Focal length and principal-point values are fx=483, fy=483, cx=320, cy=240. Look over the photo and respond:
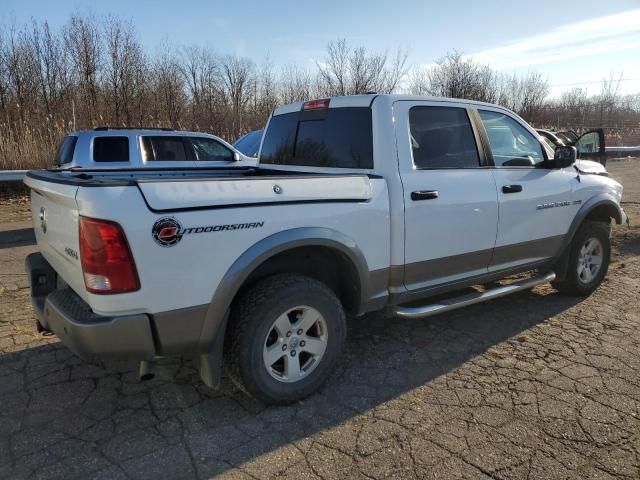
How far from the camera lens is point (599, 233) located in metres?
5.02

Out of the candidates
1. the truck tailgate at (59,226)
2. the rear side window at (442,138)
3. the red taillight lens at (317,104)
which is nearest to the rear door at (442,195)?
the rear side window at (442,138)

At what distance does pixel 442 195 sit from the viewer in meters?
3.60

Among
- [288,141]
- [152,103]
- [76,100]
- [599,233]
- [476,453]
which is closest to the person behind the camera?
[476,453]

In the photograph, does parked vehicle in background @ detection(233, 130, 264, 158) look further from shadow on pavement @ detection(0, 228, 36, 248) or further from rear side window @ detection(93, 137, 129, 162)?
shadow on pavement @ detection(0, 228, 36, 248)

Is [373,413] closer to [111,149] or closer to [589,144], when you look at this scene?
[589,144]

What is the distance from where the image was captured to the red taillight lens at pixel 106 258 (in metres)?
2.32

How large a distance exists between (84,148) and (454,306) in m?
6.94

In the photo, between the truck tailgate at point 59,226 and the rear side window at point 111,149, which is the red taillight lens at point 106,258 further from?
the rear side window at point 111,149

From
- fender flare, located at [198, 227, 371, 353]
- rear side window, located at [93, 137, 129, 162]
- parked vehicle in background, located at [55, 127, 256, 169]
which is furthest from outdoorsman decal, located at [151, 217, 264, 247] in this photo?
rear side window, located at [93, 137, 129, 162]

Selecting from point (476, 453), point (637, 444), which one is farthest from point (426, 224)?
point (637, 444)

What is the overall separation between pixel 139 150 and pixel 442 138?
21.1 feet

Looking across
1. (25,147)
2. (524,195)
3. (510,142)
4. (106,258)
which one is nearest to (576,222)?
(524,195)

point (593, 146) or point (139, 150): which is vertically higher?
point (139, 150)

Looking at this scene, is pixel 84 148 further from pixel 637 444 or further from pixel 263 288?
pixel 637 444
